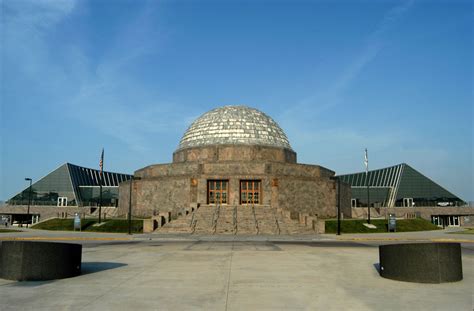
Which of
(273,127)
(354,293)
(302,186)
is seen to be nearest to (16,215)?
(273,127)

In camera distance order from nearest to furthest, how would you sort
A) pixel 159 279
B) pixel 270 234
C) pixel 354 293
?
pixel 354 293
pixel 159 279
pixel 270 234

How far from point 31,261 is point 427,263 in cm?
634

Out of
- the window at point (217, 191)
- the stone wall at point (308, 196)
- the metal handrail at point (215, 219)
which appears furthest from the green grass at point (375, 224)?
the window at point (217, 191)

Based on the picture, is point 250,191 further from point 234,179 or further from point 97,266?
point 97,266

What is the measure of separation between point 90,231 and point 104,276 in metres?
17.2

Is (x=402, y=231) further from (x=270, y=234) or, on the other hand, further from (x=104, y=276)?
(x=104, y=276)

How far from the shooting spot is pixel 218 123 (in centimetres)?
3362

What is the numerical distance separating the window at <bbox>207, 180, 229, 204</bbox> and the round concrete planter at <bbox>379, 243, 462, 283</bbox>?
800 inches

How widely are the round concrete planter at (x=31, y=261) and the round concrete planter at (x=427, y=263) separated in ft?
18.3

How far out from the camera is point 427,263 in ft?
21.0

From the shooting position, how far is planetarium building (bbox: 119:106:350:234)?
26438 millimetres

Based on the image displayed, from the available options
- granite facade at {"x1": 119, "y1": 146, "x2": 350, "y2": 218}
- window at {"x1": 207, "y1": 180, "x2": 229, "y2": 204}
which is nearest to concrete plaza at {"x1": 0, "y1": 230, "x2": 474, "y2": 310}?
granite facade at {"x1": 119, "y1": 146, "x2": 350, "y2": 218}

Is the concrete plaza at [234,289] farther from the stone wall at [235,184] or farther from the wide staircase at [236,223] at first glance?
the stone wall at [235,184]

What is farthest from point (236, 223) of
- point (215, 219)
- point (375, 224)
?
point (375, 224)
